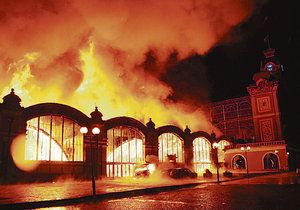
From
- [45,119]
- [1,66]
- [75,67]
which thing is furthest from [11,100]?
[75,67]

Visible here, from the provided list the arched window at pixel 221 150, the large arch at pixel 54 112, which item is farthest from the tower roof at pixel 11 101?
the arched window at pixel 221 150

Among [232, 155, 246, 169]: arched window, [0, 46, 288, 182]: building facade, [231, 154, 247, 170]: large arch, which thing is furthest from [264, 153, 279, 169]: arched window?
[232, 155, 246, 169]: arched window

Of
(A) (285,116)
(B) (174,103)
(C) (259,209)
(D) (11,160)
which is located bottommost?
(C) (259,209)

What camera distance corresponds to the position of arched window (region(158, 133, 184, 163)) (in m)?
44.1

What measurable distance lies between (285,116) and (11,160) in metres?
51.8

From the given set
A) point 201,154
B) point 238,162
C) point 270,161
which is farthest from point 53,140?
point 270,161

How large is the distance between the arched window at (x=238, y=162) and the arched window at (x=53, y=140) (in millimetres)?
32613

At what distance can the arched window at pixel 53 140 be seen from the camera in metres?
30.1

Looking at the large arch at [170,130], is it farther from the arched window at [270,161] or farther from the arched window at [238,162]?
the arched window at [270,161]

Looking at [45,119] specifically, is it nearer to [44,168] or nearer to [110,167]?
[44,168]

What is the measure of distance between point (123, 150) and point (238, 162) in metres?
27.5

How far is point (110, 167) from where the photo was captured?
37.0 m

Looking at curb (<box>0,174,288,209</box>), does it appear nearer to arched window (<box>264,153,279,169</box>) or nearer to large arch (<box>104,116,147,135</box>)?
large arch (<box>104,116,147,135</box>)

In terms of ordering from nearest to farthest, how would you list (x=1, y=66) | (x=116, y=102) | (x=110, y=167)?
(x=110, y=167) < (x=1, y=66) < (x=116, y=102)
